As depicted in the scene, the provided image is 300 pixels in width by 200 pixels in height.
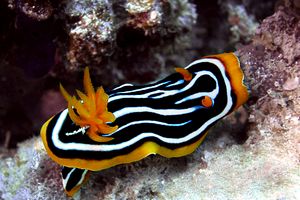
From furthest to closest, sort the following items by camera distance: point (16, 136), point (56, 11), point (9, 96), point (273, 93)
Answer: point (16, 136)
point (9, 96)
point (56, 11)
point (273, 93)

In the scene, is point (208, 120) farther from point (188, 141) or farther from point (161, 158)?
point (161, 158)

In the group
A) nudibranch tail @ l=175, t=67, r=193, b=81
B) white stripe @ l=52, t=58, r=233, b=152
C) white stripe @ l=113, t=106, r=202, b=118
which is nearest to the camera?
white stripe @ l=52, t=58, r=233, b=152

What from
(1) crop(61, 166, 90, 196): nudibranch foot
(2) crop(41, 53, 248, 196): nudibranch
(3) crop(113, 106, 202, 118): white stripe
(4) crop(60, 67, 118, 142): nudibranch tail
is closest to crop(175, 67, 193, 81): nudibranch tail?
(2) crop(41, 53, 248, 196): nudibranch

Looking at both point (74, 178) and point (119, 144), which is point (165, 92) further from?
point (74, 178)

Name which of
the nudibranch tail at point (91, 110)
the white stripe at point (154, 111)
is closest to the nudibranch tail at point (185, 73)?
the white stripe at point (154, 111)

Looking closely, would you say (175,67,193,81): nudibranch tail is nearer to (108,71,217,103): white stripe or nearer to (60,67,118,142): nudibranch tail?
(108,71,217,103): white stripe

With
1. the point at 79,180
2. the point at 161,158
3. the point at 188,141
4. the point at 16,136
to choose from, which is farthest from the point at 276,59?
the point at 16,136

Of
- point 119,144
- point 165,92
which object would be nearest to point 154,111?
point 165,92
